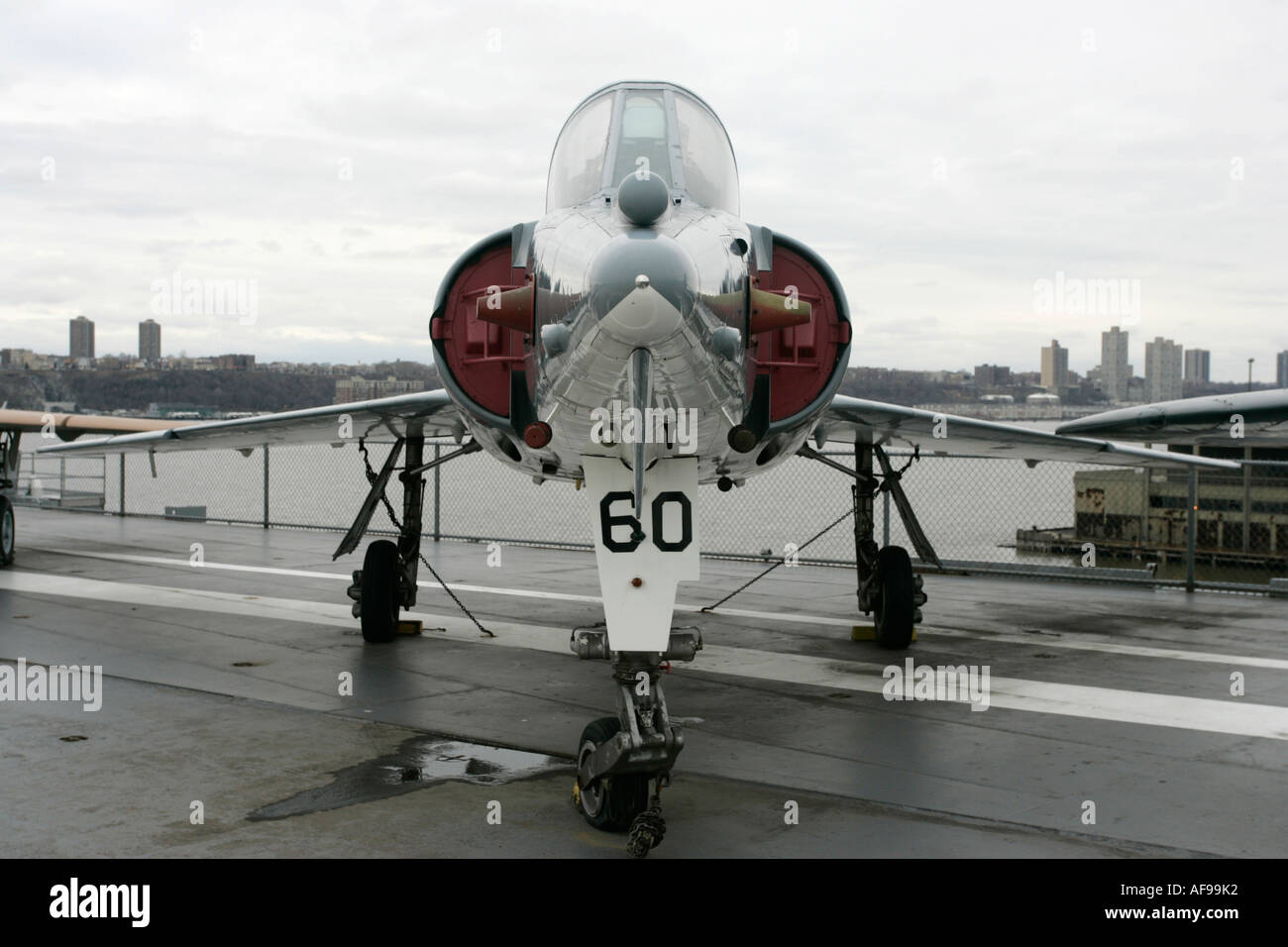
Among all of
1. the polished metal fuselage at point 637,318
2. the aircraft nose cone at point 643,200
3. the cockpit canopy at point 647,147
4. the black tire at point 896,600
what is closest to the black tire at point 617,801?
the polished metal fuselage at point 637,318

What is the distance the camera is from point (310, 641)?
1097cm

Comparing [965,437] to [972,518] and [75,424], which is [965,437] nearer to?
[75,424]

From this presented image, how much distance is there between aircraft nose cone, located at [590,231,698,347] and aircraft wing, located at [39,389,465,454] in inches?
193

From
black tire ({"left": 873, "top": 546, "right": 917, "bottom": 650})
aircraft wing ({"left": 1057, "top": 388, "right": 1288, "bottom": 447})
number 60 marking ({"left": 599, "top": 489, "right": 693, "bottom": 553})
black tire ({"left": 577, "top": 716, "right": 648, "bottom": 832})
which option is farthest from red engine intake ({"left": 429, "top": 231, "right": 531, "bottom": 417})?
black tire ({"left": 873, "top": 546, "right": 917, "bottom": 650})

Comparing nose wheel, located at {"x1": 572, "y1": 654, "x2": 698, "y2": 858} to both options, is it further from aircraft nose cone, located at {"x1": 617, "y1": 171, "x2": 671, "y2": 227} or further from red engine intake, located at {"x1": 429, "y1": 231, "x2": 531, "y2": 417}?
aircraft nose cone, located at {"x1": 617, "y1": 171, "x2": 671, "y2": 227}

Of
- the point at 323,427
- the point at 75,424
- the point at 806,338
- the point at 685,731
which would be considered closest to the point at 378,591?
the point at 323,427

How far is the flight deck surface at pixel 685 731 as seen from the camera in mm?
5504

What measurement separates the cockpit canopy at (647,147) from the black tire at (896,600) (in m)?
5.08

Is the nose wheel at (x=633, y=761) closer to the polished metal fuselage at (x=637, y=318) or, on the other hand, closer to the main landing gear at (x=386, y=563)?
the polished metal fuselage at (x=637, y=318)

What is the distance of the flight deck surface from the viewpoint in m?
5.50
